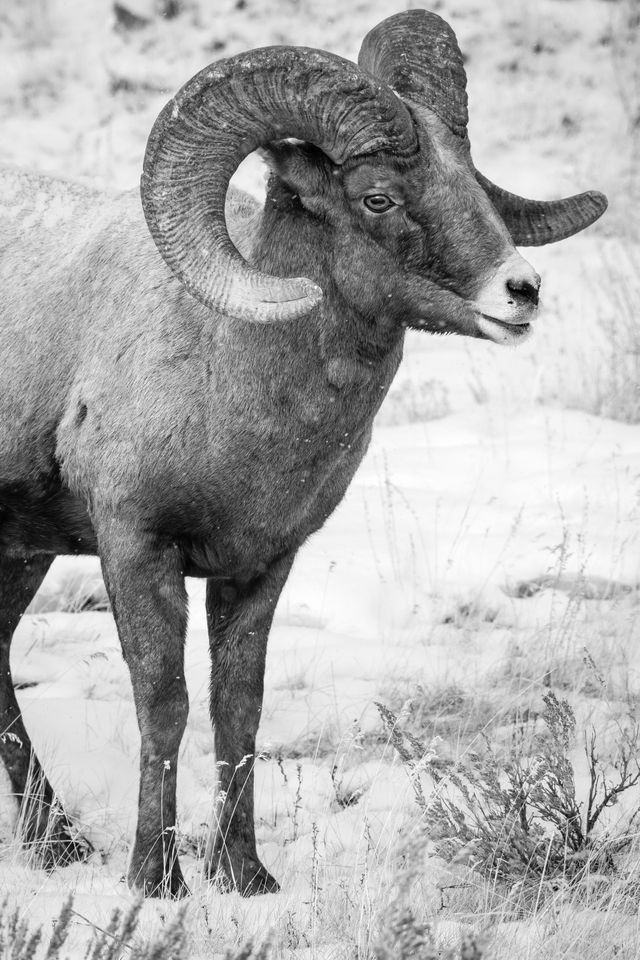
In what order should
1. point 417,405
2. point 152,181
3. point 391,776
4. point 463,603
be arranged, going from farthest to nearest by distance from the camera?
point 417,405, point 463,603, point 391,776, point 152,181

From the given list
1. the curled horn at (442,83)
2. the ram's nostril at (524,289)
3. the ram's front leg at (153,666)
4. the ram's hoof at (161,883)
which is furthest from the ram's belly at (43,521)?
the curled horn at (442,83)

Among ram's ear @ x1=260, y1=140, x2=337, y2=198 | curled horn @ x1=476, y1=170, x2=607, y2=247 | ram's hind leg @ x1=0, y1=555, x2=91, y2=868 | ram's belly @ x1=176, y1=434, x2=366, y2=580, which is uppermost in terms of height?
curled horn @ x1=476, y1=170, x2=607, y2=247

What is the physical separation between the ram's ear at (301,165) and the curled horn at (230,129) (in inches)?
4.2

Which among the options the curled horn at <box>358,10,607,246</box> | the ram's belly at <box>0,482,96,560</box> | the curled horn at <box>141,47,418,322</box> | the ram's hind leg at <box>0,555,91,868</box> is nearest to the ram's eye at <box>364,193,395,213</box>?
the curled horn at <box>141,47,418,322</box>

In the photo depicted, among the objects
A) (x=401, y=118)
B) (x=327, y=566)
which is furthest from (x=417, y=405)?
(x=401, y=118)

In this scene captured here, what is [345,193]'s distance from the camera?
3.98 meters

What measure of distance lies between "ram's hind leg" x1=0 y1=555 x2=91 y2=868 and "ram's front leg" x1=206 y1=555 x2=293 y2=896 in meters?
0.59

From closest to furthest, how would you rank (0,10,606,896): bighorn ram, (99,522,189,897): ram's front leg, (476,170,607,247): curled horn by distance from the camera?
(0,10,606,896): bighorn ram
(99,522,189,897): ram's front leg
(476,170,607,247): curled horn

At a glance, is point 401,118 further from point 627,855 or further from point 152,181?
point 627,855

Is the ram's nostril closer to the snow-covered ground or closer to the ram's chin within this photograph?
the ram's chin

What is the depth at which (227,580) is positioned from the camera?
4.46 m

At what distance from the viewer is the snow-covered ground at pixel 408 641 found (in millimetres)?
3695

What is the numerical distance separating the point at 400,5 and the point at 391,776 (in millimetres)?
15686

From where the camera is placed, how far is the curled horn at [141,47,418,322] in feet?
12.3
